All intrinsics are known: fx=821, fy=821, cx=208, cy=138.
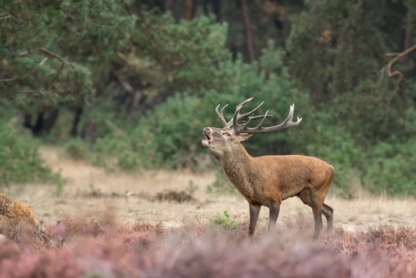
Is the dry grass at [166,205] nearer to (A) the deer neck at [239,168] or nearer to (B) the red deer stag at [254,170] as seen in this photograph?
(B) the red deer stag at [254,170]

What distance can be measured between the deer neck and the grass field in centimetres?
64

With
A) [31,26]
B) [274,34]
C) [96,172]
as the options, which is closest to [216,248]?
[31,26]

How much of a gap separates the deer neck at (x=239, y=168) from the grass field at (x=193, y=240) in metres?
0.64

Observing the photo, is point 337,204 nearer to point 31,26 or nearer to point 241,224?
point 241,224

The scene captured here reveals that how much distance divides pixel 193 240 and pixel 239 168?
3595 mm

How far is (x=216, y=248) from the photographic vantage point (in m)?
6.68

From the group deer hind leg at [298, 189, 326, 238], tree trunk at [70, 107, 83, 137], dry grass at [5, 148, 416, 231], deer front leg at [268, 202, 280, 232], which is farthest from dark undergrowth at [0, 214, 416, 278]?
tree trunk at [70, 107, 83, 137]

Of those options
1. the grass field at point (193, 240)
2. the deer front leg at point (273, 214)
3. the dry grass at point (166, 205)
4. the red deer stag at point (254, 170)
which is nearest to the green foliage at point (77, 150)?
the dry grass at point (166, 205)

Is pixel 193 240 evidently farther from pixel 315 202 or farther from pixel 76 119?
pixel 76 119

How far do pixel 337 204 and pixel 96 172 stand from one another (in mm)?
10640

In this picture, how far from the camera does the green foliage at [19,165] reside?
70.6ft

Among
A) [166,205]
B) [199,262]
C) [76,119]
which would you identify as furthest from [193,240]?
[76,119]

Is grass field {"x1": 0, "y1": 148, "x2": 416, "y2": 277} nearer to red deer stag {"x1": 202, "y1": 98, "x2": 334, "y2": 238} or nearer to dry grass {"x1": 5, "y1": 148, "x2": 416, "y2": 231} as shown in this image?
dry grass {"x1": 5, "y1": 148, "x2": 416, "y2": 231}

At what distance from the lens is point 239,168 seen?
37.3 feet
